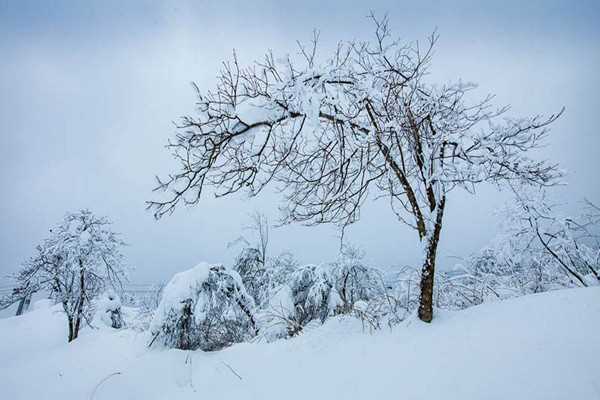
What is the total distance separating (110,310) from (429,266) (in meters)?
14.6

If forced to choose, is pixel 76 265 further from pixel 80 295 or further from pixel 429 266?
pixel 429 266

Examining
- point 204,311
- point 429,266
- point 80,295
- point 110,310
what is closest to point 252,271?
point 110,310

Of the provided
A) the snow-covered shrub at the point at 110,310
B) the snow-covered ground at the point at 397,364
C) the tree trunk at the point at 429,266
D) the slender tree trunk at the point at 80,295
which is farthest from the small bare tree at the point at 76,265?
the tree trunk at the point at 429,266

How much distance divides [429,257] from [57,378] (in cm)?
561

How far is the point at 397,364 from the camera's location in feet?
7.04

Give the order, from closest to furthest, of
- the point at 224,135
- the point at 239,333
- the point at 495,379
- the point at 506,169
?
1. the point at 495,379
2. the point at 224,135
3. the point at 506,169
4. the point at 239,333

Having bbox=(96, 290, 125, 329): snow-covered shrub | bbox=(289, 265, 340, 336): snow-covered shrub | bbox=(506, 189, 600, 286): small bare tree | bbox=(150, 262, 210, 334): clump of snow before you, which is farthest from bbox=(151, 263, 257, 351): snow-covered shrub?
bbox=(96, 290, 125, 329): snow-covered shrub

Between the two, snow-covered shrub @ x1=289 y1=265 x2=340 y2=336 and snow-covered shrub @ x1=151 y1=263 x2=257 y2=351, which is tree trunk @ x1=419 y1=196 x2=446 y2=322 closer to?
snow-covered shrub @ x1=151 y1=263 x2=257 y2=351

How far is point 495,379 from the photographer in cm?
167

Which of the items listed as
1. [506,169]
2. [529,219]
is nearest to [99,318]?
[506,169]

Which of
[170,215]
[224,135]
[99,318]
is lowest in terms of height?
[99,318]

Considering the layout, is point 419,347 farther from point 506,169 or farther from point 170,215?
point 170,215

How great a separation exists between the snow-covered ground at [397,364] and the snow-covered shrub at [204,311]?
335 mm

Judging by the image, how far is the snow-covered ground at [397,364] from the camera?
1.65 metres
